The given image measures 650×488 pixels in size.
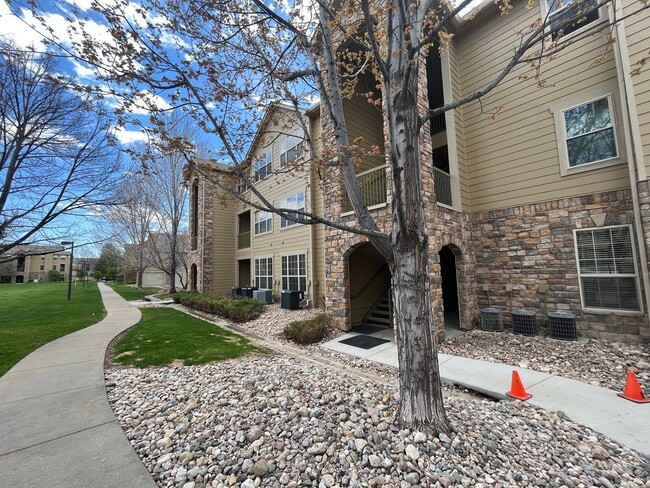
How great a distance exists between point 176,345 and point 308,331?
9.96 ft

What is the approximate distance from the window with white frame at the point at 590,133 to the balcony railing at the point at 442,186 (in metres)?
2.64

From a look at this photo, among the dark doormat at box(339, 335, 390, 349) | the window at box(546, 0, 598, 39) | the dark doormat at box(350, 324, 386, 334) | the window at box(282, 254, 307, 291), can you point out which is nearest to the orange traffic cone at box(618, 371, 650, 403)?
the dark doormat at box(339, 335, 390, 349)

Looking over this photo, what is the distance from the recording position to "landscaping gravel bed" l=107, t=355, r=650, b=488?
224 cm

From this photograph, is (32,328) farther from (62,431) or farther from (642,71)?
(642,71)

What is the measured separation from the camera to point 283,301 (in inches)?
437

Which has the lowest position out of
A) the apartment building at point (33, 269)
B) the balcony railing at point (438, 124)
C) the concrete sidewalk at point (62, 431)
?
the concrete sidewalk at point (62, 431)

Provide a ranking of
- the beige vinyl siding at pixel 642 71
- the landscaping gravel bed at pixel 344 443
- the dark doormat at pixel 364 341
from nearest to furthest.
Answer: the landscaping gravel bed at pixel 344 443, the beige vinyl siding at pixel 642 71, the dark doormat at pixel 364 341

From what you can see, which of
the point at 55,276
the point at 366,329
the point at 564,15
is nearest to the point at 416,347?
the point at 366,329

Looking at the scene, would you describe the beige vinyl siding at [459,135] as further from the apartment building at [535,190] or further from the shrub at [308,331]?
the shrub at [308,331]

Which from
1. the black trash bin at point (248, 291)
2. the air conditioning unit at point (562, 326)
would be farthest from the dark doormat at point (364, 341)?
the black trash bin at point (248, 291)

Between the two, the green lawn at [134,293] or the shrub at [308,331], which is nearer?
the shrub at [308,331]

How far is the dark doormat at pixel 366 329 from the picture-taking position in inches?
304

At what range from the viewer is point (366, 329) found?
793cm

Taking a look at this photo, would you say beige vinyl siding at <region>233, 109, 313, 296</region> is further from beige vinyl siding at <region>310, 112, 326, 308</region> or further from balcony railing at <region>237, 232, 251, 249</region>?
balcony railing at <region>237, 232, 251, 249</region>
